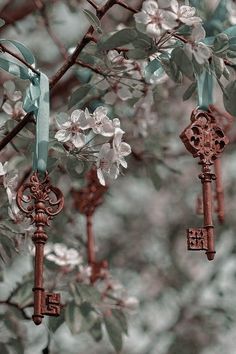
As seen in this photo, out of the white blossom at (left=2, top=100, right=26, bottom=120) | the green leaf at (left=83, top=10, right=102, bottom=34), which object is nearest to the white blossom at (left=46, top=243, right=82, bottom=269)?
the white blossom at (left=2, top=100, right=26, bottom=120)

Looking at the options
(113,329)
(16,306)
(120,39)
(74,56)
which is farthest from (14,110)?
(113,329)

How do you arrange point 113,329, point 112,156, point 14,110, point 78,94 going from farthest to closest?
point 113,329, point 14,110, point 78,94, point 112,156

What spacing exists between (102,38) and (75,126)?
5.0 inches

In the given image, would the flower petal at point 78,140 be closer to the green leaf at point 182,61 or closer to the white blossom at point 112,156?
the white blossom at point 112,156

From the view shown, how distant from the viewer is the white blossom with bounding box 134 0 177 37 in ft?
4.58

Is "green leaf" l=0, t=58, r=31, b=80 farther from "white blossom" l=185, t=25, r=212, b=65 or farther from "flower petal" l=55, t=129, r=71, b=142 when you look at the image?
"white blossom" l=185, t=25, r=212, b=65

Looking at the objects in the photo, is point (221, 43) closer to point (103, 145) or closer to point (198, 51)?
point (198, 51)

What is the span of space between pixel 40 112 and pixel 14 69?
0.08 m

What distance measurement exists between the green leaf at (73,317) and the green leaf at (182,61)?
0.74 m

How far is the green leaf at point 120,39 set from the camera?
145 centimetres

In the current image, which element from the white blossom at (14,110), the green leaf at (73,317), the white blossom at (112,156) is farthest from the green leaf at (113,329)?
the white blossom at (112,156)

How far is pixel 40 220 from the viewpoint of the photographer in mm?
1430

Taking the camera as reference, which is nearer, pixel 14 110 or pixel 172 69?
pixel 172 69

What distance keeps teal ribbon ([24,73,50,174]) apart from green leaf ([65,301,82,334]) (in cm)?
61
